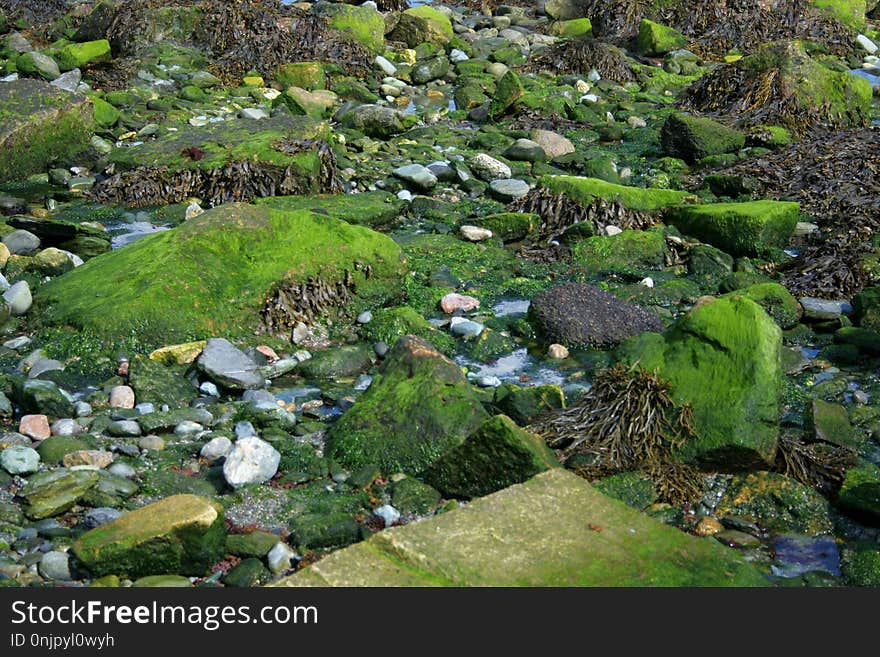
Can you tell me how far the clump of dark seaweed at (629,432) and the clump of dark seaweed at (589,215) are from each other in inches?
158

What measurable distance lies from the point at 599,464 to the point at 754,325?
111 cm

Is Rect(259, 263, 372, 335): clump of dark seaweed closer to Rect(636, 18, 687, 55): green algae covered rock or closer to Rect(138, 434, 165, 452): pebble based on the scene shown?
Rect(138, 434, 165, 452): pebble

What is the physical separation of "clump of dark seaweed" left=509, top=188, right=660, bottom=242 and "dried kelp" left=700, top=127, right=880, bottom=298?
1.46 metres

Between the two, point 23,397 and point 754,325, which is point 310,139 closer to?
point 23,397

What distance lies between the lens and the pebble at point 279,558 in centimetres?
446

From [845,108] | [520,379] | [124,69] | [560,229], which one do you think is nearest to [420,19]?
[124,69]

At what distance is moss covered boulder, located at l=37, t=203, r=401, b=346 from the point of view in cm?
695

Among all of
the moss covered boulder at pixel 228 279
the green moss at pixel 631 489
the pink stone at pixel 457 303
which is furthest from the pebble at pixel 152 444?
the pink stone at pixel 457 303

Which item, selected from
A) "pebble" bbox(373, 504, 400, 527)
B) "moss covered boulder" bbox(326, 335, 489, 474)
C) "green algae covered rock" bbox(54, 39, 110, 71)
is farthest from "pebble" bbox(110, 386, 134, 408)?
"green algae covered rock" bbox(54, 39, 110, 71)

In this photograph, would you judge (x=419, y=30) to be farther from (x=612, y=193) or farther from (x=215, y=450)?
(x=215, y=450)

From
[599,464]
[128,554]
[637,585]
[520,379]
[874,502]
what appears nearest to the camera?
[637,585]

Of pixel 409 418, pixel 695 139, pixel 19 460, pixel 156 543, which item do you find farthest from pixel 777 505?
pixel 695 139
